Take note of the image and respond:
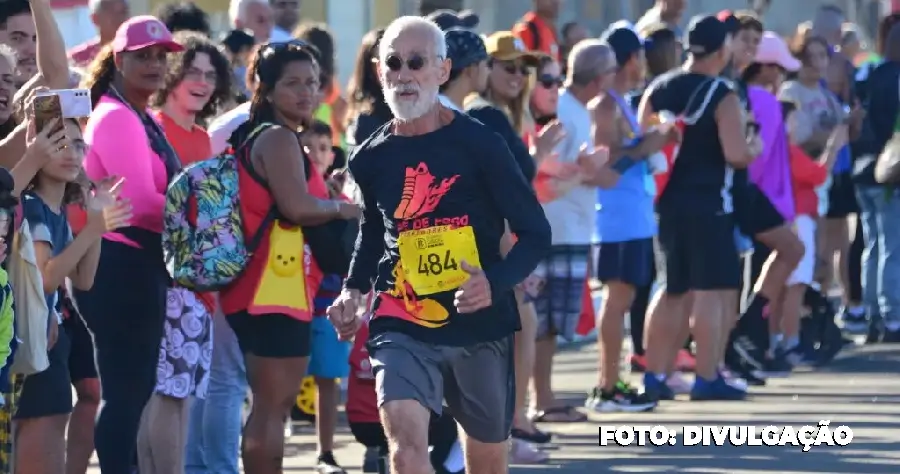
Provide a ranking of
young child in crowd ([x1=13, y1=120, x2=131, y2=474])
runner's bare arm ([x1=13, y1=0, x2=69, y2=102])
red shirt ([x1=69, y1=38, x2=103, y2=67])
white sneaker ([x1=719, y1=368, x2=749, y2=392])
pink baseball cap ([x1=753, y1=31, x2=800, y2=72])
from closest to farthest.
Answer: young child in crowd ([x1=13, y1=120, x2=131, y2=474])
runner's bare arm ([x1=13, y1=0, x2=69, y2=102])
red shirt ([x1=69, y1=38, x2=103, y2=67])
white sneaker ([x1=719, y1=368, x2=749, y2=392])
pink baseball cap ([x1=753, y1=31, x2=800, y2=72])

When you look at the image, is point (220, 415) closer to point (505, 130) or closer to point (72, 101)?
point (505, 130)

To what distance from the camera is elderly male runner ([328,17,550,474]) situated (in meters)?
6.75

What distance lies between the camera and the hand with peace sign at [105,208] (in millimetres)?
7160

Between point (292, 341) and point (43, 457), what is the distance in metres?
1.19

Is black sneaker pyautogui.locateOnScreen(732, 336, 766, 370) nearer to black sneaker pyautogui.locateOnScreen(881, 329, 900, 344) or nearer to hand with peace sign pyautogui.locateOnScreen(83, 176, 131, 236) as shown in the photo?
black sneaker pyautogui.locateOnScreen(881, 329, 900, 344)

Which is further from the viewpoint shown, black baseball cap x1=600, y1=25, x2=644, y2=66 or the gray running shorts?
black baseball cap x1=600, y1=25, x2=644, y2=66

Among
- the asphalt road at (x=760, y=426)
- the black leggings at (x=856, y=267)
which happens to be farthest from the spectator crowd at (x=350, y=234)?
the black leggings at (x=856, y=267)

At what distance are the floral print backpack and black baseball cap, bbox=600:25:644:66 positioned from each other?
4.27 meters

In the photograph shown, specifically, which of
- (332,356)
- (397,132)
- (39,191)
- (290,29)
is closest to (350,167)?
(397,132)

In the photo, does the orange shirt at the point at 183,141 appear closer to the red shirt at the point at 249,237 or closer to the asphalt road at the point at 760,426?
the red shirt at the point at 249,237

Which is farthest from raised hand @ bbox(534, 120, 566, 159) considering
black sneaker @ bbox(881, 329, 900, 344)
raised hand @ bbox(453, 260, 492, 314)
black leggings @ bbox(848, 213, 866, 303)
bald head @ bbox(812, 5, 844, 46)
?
bald head @ bbox(812, 5, 844, 46)

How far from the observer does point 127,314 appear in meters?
7.66

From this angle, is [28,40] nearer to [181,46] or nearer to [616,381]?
[181,46]

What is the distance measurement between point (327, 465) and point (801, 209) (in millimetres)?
5525
